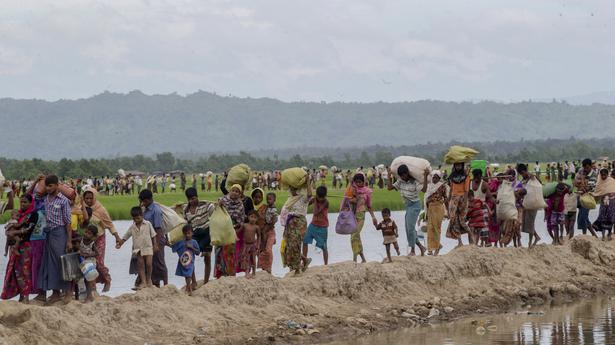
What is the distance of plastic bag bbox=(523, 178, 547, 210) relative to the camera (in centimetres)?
1731

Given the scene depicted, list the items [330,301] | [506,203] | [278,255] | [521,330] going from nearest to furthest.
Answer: [521,330], [330,301], [506,203], [278,255]

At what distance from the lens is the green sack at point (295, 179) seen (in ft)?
46.9

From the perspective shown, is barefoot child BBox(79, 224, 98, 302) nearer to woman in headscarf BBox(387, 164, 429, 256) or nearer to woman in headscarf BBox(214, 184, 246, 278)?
woman in headscarf BBox(214, 184, 246, 278)

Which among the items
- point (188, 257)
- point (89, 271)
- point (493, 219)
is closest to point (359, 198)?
point (493, 219)

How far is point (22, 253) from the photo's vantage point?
11883 mm

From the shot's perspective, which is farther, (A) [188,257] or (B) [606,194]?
(B) [606,194]

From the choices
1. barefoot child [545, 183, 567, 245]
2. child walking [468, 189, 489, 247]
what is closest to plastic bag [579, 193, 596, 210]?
barefoot child [545, 183, 567, 245]

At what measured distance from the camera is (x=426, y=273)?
15250 mm

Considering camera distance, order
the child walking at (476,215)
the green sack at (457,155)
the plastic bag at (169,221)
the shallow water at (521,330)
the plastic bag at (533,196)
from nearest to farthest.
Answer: the shallow water at (521,330) → the plastic bag at (169,221) → the green sack at (457,155) → the child walking at (476,215) → the plastic bag at (533,196)

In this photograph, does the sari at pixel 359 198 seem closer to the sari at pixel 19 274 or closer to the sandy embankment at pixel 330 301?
the sandy embankment at pixel 330 301

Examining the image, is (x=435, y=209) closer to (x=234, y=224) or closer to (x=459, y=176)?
(x=459, y=176)

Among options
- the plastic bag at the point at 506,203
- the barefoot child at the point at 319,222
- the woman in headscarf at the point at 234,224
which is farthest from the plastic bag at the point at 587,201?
the woman in headscarf at the point at 234,224

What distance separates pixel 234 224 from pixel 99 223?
151 cm

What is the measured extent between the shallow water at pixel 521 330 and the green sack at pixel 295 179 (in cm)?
225
